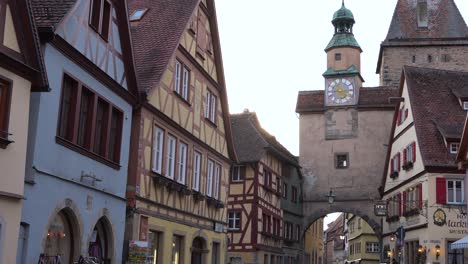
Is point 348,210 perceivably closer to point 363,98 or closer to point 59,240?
point 363,98

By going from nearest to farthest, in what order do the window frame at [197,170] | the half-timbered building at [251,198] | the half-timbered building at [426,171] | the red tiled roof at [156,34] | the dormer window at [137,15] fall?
the red tiled roof at [156,34] → the dormer window at [137,15] → the window frame at [197,170] → the half-timbered building at [426,171] → the half-timbered building at [251,198]

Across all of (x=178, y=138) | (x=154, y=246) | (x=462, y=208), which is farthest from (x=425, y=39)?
(x=154, y=246)

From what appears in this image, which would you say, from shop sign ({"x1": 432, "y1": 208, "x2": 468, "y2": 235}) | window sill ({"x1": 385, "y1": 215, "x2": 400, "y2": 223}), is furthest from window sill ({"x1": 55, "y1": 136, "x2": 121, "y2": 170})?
window sill ({"x1": 385, "y1": 215, "x2": 400, "y2": 223})

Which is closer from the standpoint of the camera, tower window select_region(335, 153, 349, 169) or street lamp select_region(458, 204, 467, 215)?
street lamp select_region(458, 204, 467, 215)

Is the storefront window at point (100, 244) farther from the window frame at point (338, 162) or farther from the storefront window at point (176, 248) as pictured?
the window frame at point (338, 162)

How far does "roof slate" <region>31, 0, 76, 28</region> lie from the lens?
45.3ft

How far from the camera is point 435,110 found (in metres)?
34.4

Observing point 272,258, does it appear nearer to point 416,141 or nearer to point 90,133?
point 416,141

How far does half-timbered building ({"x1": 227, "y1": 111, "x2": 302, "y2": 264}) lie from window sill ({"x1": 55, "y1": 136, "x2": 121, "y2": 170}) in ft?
63.4

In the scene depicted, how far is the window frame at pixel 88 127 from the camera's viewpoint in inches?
580

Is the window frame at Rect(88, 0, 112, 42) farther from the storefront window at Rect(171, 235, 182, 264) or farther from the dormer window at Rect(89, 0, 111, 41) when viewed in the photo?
the storefront window at Rect(171, 235, 182, 264)

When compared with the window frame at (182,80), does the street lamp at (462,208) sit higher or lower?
lower

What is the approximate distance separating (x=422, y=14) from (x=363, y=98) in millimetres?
12197

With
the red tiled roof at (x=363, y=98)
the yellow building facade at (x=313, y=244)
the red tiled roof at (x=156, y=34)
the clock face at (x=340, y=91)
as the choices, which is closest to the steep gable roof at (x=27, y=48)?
the red tiled roof at (x=156, y=34)
